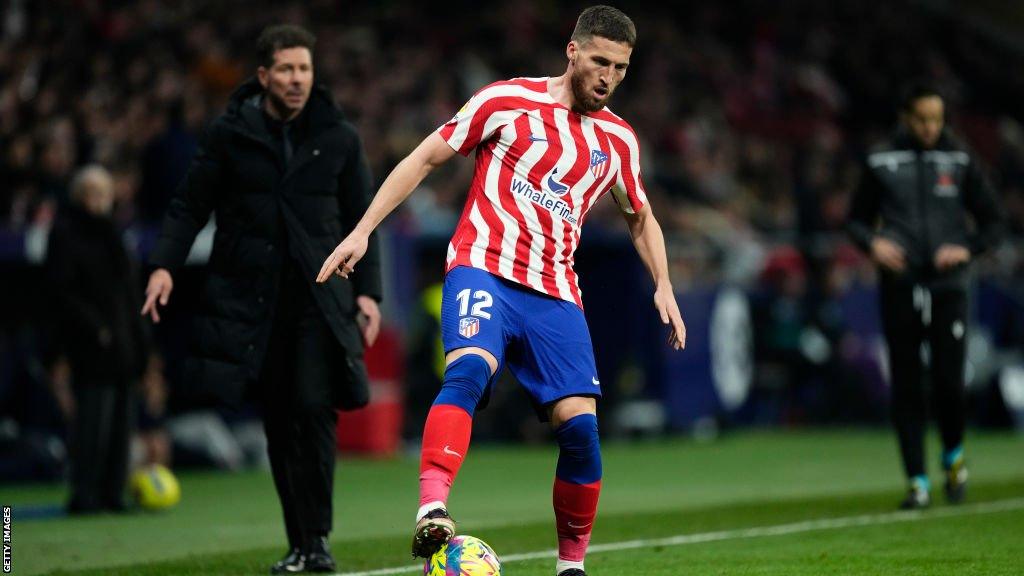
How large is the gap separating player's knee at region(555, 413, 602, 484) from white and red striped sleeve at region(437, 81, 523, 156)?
3.51ft

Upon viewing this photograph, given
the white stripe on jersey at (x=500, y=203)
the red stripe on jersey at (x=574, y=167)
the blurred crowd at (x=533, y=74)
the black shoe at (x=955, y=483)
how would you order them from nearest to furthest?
the white stripe on jersey at (x=500, y=203), the red stripe on jersey at (x=574, y=167), the black shoe at (x=955, y=483), the blurred crowd at (x=533, y=74)

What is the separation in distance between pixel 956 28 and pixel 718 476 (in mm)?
20156

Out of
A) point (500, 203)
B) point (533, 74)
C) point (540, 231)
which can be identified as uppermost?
point (533, 74)

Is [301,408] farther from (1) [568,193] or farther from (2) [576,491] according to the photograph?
(1) [568,193]

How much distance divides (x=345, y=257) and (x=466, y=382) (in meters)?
0.61

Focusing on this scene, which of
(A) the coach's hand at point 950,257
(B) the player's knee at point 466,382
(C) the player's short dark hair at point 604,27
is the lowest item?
(B) the player's knee at point 466,382

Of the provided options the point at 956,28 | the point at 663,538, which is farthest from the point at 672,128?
the point at 663,538

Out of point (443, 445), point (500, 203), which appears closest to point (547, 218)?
point (500, 203)

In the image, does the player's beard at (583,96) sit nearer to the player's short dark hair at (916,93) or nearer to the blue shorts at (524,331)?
the blue shorts at (524,331)

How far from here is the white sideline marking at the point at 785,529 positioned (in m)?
7.64

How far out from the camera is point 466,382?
592cm

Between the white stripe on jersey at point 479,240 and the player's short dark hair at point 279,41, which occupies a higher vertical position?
the player's short dark hair at point 279,41

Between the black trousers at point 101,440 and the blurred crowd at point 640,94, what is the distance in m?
2.15

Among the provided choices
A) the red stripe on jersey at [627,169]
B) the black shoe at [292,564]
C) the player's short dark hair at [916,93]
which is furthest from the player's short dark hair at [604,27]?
the player's short dark hair at [916,93]
